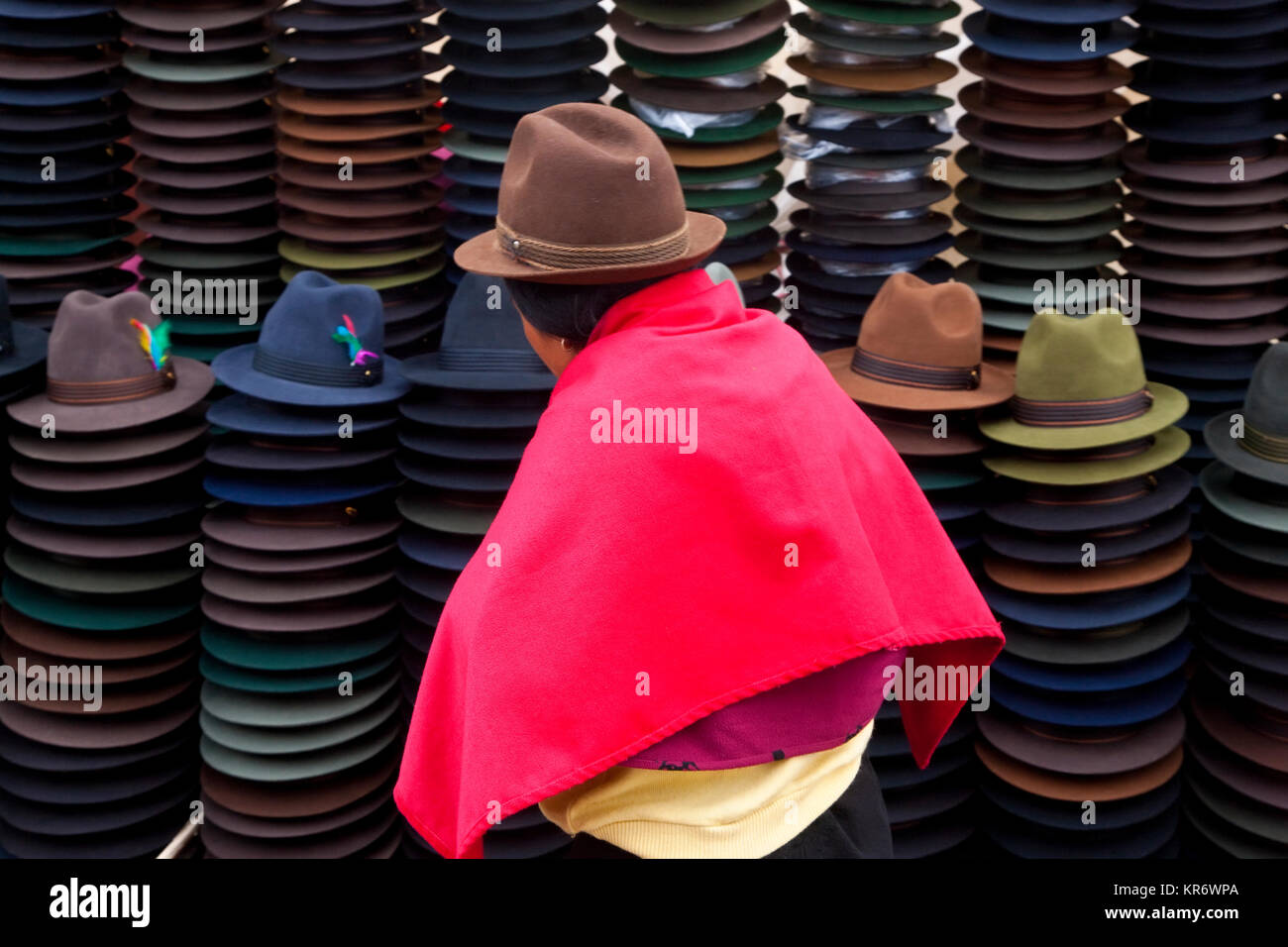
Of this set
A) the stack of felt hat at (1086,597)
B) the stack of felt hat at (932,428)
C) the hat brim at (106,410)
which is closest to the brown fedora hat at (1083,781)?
the stack of felt hat at (1086,597)

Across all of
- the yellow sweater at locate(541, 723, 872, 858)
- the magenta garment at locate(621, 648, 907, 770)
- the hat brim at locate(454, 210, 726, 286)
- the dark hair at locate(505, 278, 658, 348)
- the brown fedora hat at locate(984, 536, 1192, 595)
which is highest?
the hat brim at locate(454, 210, 726, 286)

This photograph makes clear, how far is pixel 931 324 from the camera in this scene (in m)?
3.75

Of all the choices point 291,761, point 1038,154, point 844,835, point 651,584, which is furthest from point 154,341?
point 1038,154

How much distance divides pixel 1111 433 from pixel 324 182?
89.8 inches

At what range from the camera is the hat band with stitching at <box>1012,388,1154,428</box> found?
143 inches

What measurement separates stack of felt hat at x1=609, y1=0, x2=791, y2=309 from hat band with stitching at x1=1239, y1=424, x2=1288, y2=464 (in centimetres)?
139

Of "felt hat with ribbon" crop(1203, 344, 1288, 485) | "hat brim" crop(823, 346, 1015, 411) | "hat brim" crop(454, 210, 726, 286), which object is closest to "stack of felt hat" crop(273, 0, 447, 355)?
"hat brim" crop(823, 346, 1015, 411)

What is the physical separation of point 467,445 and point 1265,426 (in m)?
2.05

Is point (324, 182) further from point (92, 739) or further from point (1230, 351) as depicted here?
point (1230, 351)

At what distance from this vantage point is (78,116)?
4215 millimetres

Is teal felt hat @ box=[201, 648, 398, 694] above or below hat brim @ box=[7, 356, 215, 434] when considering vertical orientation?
below

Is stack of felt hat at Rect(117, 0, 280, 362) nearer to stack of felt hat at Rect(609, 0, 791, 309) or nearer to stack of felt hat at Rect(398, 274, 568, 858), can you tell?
stack of felt hat at Rect(398, 274, 568, 858)

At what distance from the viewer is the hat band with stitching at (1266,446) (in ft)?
11.9
